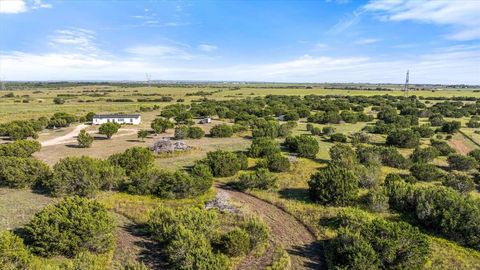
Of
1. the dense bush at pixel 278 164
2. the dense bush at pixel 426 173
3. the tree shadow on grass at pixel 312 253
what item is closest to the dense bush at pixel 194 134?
the dense bush at pixel 278 164

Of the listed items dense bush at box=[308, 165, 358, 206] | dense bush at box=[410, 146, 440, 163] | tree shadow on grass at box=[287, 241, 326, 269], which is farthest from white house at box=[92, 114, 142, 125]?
tree shadow on grass at box=[287, 241, 326, 269]

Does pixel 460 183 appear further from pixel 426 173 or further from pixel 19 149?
pixel 19 149

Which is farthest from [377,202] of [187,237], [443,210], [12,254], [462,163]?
[12,254]

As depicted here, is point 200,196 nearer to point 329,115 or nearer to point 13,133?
point 13,133

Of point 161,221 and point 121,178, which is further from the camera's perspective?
point 121,178

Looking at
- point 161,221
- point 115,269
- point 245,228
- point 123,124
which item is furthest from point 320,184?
point 123,124

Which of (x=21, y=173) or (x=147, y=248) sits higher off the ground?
(x=21, y=173)

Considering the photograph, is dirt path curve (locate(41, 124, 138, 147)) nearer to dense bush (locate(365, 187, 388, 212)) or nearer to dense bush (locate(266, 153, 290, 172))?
A: dense bush (locate(266, 153, 290, 172))
